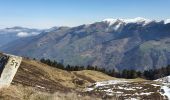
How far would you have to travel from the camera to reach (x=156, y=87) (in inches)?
2990

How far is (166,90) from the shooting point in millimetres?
70625

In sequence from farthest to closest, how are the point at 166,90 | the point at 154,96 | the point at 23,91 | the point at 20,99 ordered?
the point at 166,90, the point at 154,96, the point at 23,91, the point at 20,99

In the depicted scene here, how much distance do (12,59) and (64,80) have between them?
7973cm

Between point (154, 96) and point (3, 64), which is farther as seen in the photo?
point (154, 96)

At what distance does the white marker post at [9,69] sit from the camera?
→ 18453 millimetres

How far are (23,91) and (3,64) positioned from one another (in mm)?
1997

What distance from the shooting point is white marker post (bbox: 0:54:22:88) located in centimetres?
1845

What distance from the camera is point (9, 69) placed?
61.5ft

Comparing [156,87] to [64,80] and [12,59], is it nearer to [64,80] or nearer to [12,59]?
[64,80]

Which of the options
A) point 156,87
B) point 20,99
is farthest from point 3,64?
point 156,87

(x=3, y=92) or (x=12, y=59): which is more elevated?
(x=12, y=59)

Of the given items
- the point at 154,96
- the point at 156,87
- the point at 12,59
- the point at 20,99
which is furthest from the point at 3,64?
the point at 156,87

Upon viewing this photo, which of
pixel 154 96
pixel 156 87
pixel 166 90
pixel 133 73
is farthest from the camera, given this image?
pixel 133 73

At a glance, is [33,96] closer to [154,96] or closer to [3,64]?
[3,64]
